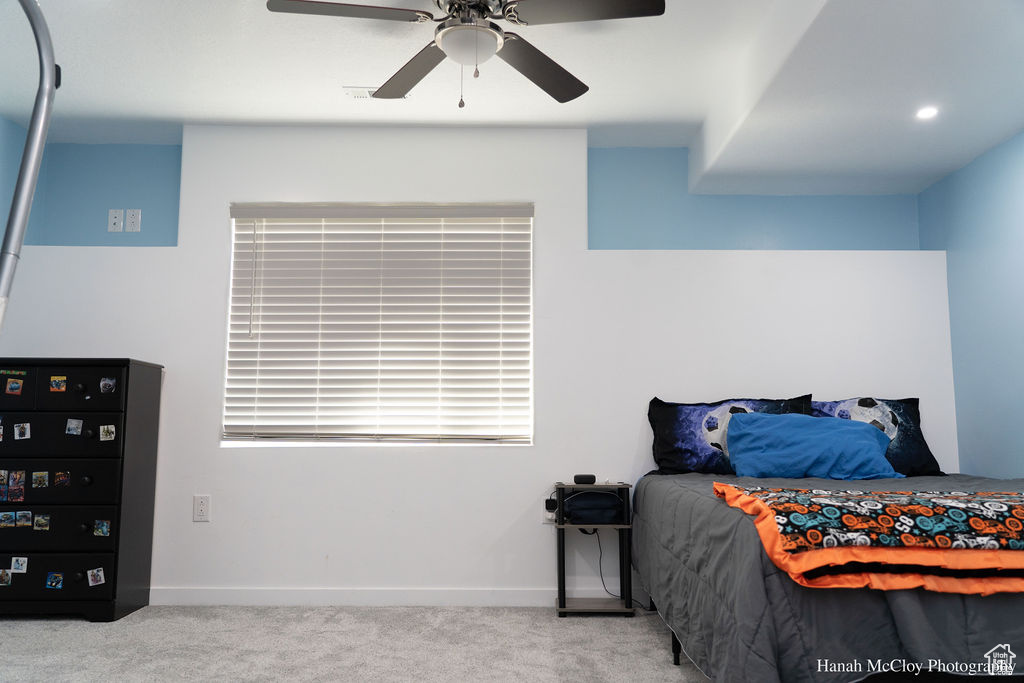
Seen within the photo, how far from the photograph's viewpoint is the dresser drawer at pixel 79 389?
322 cm

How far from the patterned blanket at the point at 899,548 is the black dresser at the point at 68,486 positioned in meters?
2.75

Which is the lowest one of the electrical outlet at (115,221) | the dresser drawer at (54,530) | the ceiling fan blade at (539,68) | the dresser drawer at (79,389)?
the dresser drawer at (54,530)

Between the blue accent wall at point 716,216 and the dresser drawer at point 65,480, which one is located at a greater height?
the blue accent wall at point 716,216

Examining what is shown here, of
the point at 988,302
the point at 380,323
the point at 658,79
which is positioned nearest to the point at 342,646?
the point at 380,323

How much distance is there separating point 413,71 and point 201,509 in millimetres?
2347

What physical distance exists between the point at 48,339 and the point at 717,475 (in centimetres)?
332

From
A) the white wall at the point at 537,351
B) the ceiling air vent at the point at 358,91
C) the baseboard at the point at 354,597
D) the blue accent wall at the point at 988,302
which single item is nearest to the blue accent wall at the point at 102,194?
the white wall at the point at 537,351

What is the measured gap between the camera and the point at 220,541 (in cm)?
354

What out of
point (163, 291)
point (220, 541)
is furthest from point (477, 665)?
point (163, 291)

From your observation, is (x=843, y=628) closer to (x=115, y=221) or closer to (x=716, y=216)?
(x=716, y=216)

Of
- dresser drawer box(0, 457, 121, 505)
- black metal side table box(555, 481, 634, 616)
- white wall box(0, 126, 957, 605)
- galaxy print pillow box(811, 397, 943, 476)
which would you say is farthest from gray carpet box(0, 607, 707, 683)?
galaxy print pillow box(811, 397, 943, 476)

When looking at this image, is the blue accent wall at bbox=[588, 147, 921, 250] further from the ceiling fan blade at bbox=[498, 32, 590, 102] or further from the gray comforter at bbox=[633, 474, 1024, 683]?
the gray comforter at bbox=[633, 474, 1024, 683]

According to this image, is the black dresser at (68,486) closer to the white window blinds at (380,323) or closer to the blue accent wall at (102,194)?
the white window blinds at (380,323)

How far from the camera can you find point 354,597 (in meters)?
3.50
